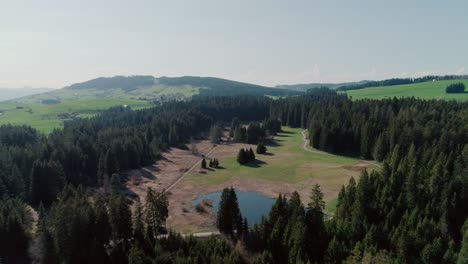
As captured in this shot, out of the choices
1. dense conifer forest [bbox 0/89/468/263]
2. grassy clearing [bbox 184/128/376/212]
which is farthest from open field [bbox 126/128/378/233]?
dense conifer forest [bbox 0/89/468/263]

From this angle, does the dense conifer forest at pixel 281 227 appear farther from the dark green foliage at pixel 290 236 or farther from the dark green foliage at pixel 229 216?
the dark green foliage at pixel 229 216

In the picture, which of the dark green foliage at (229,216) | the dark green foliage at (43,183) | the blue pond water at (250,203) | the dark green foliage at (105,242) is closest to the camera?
the dark green foliage at (105,242)

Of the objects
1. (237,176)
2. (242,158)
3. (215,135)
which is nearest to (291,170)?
(237,176)

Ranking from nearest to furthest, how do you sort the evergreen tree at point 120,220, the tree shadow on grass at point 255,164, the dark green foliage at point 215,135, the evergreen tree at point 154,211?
the evergreen tree at point 120,220, the evergreen tree at point 154,211, the tree shadow on grass at point 255,164, the dark green foliage at point 215,135

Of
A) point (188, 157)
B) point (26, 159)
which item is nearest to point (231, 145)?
point (188, 157)

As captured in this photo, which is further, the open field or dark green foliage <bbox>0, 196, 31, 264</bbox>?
the open field

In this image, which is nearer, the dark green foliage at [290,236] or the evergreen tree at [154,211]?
the dark green foliage at [290,236]

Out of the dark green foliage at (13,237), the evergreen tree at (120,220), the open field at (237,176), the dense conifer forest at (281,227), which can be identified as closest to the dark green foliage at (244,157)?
the open field at (237,176)

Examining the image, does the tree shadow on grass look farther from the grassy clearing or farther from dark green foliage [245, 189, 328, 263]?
dark green foliage [245, 189, 328, 263]
